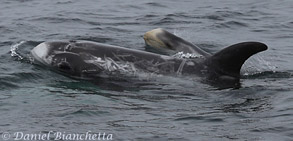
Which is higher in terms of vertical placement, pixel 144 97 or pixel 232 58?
pixel 232 58

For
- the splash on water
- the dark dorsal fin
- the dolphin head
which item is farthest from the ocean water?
the splash on water

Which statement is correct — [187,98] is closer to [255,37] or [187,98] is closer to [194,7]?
[255,37]

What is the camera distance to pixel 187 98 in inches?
476

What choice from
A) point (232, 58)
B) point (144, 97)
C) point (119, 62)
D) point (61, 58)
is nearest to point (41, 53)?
point (61, 58)

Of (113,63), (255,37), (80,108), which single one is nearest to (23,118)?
(80,108)

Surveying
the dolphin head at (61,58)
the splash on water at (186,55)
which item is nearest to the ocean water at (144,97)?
the dolphin head at (61,58)

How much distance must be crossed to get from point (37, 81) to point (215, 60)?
3.78 meters

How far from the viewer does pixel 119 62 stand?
13266mm

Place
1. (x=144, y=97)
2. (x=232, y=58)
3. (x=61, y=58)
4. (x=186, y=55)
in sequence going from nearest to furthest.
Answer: (x=144, y=97) < (x=232, y=58) < (x=61, y=58) < (x=186, y=55)

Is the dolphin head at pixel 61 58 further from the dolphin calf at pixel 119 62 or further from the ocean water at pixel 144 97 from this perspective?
the ocean water at pixel 144 97

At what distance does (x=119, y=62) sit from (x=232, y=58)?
2.42 m

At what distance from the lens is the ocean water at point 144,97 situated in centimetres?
993

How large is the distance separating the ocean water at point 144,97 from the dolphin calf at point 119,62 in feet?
0.70

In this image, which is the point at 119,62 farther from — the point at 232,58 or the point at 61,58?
the point at 232,58
